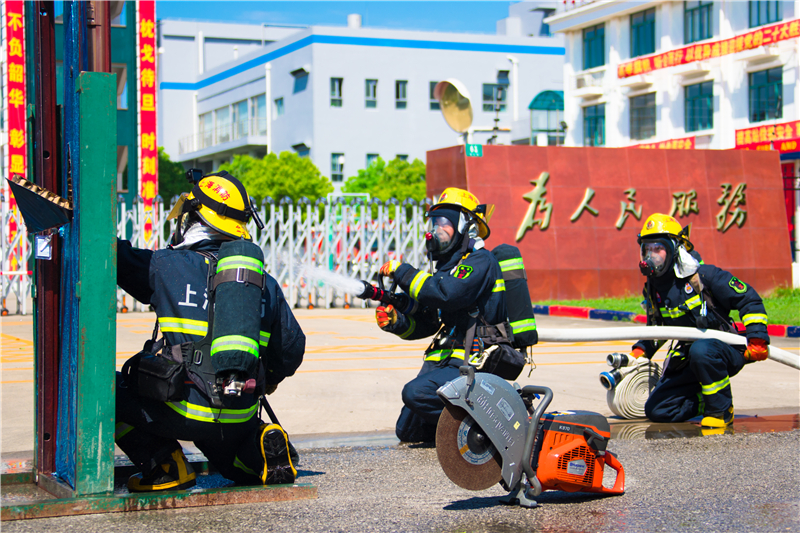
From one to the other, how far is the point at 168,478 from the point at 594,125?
34.4m

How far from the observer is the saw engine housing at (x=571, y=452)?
4.31m

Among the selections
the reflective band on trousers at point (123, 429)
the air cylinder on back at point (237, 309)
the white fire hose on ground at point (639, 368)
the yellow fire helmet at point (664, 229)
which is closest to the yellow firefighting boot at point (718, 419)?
the white fire hose on ground at point (639, 368)

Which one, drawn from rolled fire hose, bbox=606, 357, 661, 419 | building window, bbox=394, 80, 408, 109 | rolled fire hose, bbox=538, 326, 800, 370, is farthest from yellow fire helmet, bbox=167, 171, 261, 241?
building window, bbox=394, 80, 408, 109

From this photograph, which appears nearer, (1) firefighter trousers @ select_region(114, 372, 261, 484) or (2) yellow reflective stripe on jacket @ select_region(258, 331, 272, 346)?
(1) firefighter trousers @ select_region(114, 372, 261, 484)

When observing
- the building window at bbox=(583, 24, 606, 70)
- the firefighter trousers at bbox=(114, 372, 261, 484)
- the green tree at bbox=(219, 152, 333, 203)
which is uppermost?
the building window at bbox=(583, 24, 606, 70)

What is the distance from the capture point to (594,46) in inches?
1439

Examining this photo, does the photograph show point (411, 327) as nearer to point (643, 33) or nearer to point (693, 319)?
point (693, 319)

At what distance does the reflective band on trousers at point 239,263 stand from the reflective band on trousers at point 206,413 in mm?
643

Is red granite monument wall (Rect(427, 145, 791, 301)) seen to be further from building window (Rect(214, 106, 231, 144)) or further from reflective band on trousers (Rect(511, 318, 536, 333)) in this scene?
building window (Rect(214, 106, 231, 144))

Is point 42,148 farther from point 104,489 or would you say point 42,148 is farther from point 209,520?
point 209,520

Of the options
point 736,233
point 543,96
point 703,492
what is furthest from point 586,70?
point 703,492

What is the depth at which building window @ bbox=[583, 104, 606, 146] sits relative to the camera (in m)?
36.3

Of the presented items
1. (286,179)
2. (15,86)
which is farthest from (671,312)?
(286,179)

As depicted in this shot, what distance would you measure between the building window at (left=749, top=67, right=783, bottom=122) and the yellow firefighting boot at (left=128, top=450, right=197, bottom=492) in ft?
92.6
